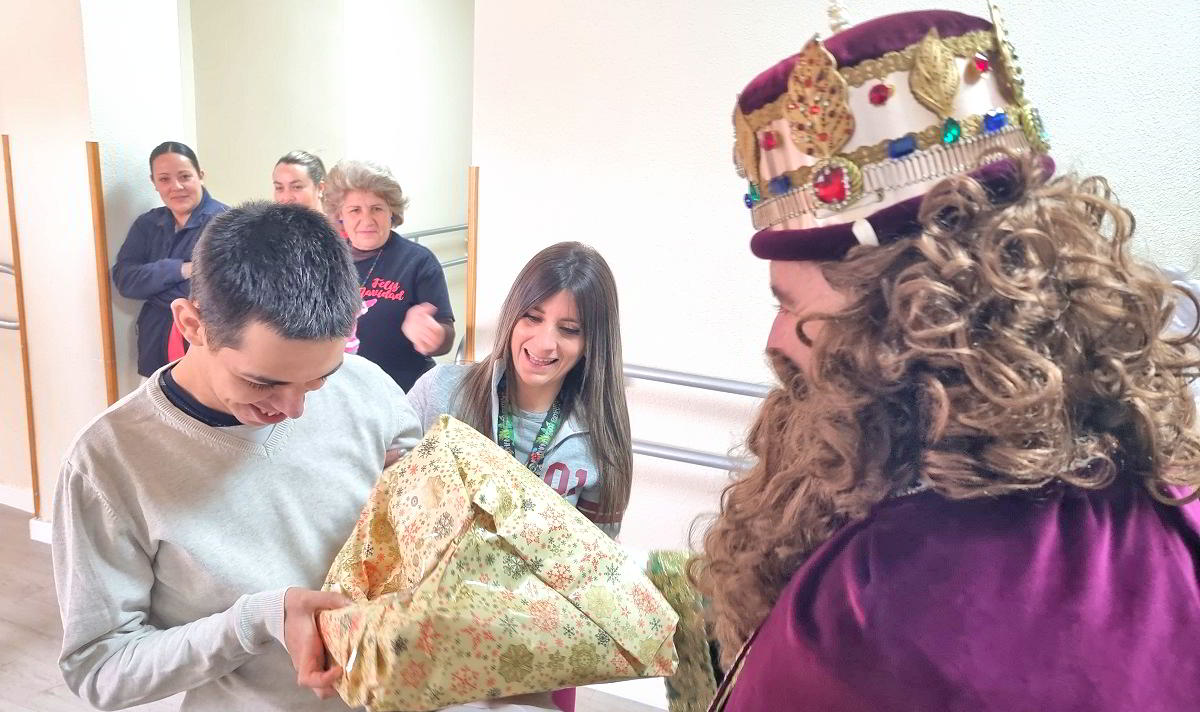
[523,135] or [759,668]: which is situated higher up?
[523,135]

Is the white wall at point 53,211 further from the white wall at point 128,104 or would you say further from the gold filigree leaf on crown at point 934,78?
the gold filigree leaf on crown at point 934,78

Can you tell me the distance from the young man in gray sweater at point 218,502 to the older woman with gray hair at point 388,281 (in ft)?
4.38

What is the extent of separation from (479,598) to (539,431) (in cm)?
93

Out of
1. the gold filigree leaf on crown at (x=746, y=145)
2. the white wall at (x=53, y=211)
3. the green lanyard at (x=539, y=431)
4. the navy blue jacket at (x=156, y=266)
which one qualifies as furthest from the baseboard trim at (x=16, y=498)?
the gold filigree leaf on crown at (x=746, y=145)

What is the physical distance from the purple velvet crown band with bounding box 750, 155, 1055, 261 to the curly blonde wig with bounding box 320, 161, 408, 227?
6.61 ft

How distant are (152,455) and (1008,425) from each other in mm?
963

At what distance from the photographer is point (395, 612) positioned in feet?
2.60

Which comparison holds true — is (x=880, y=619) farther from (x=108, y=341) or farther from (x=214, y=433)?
(x=108, y=341)

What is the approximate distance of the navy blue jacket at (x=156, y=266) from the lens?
2.92 meters

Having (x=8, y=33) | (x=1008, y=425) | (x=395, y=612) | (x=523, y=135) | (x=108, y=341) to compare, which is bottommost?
(x=108, y=341)

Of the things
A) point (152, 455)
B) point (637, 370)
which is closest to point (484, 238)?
point (637, 370)

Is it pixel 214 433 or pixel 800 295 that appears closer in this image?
pixel 800 295

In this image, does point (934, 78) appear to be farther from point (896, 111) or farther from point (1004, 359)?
point (1004, 359)

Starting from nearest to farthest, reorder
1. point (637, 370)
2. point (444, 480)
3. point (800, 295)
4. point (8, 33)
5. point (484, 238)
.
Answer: point (800, 295) → point (444, 480) → point (637, 370) → point (484, 238) → point (8, 33)
